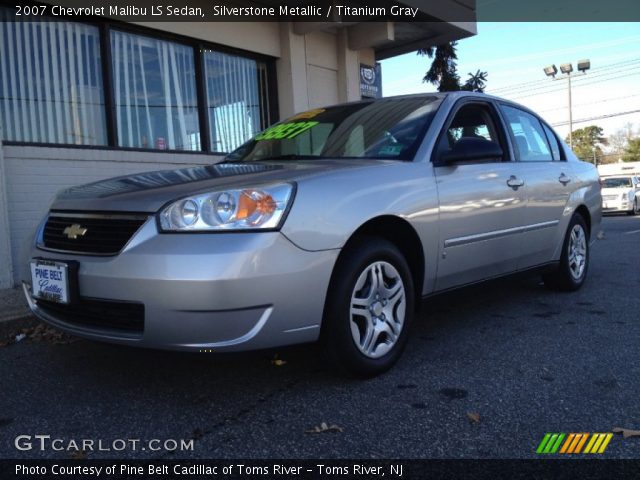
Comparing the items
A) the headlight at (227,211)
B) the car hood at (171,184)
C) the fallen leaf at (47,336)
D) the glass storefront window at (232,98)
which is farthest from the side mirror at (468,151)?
the glass storefront window at (232,98)

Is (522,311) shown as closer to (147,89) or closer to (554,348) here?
(554,348)

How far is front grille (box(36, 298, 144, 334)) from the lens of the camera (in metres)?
2.51

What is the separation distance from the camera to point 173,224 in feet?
8.23

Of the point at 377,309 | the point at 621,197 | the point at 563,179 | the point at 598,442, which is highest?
the point at 563,179

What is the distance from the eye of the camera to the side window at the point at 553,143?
16.2 feet

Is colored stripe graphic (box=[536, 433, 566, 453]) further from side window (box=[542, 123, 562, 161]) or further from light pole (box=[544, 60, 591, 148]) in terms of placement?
light pole (box=[544, 60, 591, 148])

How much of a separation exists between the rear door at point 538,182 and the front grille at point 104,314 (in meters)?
2.80

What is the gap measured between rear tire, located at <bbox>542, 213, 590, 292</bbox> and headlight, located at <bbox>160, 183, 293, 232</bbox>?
3.18 m

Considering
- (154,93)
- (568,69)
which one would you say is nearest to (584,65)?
(568,69)

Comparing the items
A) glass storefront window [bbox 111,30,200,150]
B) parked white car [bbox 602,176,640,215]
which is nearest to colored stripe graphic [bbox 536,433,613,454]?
glass storefront window [bbox 111,30,200,150]

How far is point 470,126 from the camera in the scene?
406cm

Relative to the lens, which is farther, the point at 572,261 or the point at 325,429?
the point at 572,261

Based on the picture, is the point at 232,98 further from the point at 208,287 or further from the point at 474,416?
the point at 474,416

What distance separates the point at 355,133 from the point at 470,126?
0.94 meters
